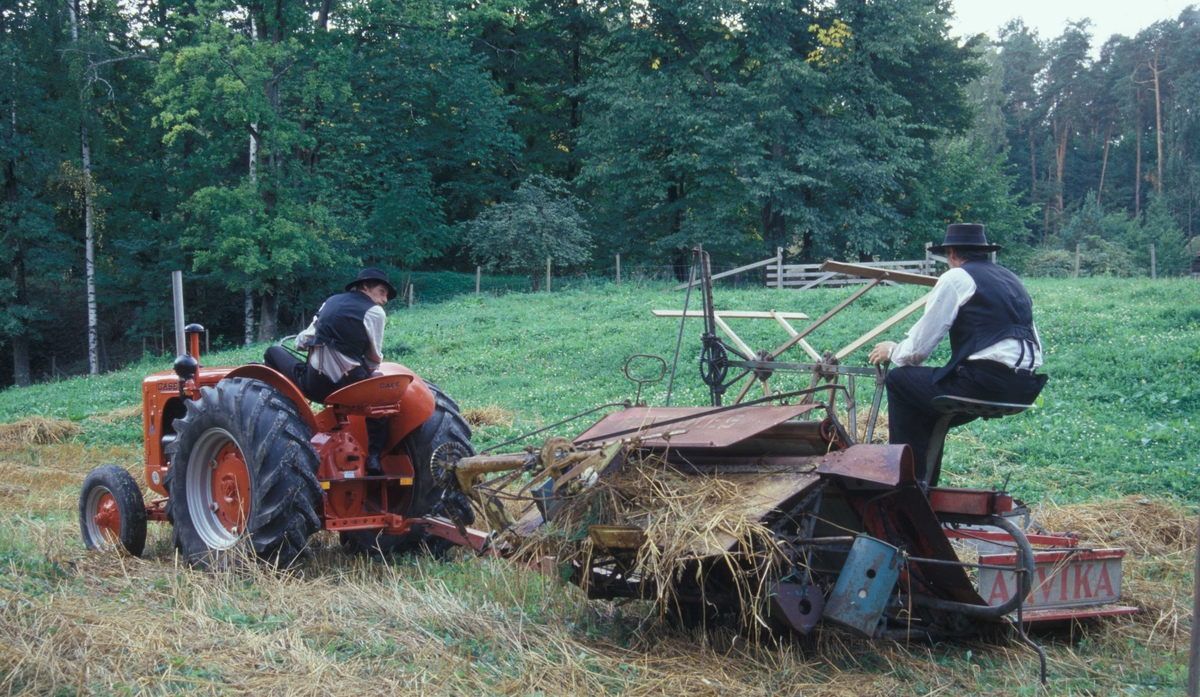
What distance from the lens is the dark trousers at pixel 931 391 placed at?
433 cm

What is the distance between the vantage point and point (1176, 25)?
49.1 m

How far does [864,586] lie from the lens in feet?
12.2

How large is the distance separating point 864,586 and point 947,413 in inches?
43.8

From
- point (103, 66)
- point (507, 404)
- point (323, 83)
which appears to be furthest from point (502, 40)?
point (507, 404)

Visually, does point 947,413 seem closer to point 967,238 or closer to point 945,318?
point 945,318

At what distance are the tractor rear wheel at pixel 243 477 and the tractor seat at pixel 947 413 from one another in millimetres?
3042

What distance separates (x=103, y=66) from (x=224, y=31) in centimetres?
548

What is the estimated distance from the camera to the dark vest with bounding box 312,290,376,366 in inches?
216

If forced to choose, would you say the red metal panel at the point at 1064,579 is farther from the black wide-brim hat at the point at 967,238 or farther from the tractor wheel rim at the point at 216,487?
the tractor wheel rim at the point at 216,487

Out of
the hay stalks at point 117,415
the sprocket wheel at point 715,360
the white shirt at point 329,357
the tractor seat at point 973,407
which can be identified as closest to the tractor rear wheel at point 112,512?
the white shirt at point 329,357

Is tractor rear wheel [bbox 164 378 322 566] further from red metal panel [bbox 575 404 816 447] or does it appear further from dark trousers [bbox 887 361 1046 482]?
dark trousers [bbox 887 361 1046 482]

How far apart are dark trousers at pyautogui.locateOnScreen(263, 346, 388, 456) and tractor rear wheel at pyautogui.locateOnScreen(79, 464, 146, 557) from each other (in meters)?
1.19

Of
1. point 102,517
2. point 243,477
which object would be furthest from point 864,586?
point 102,517

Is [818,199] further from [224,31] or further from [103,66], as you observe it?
[103,66]
